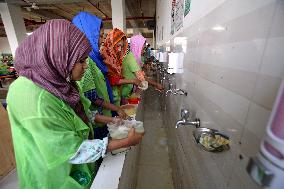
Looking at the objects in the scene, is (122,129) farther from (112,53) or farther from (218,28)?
(112,53)

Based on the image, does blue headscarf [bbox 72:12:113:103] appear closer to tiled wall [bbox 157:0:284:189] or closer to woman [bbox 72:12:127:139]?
woman [bbox 72:12:127:139]

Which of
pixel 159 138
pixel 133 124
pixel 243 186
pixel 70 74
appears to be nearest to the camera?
pixel 243 186

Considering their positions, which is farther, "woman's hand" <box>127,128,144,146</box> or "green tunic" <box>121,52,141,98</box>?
"green tunic" <box>121,52,141,98</box>

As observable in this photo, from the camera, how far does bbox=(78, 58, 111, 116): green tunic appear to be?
1.53 metres

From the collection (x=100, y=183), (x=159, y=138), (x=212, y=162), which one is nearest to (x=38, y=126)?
(x=100, y=183)

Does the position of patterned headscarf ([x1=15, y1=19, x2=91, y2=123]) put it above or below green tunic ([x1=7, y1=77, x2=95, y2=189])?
above

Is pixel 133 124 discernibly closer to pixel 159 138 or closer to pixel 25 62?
pixel 25 62

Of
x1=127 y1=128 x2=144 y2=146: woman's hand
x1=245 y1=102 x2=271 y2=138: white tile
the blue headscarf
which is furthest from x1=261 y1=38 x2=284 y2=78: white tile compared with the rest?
the blue headscarf

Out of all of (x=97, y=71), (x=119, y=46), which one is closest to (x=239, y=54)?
(x=97, y=71)

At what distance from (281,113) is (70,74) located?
0.98 meters

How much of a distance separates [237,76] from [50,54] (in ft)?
2.98

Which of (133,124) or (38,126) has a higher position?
(38,126)

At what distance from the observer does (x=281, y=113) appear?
0.99ft

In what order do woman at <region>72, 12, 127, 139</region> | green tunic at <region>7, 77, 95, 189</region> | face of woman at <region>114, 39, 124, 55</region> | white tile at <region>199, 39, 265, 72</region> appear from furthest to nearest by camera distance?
face of woman at <region>114, 39, 124, 55</region>, woman at <region>72, 12, 127, 139</region>, green tunic at <region>7, 77, 95, 189</region>, white tile at <region>199, 39, 265, 72</region>
